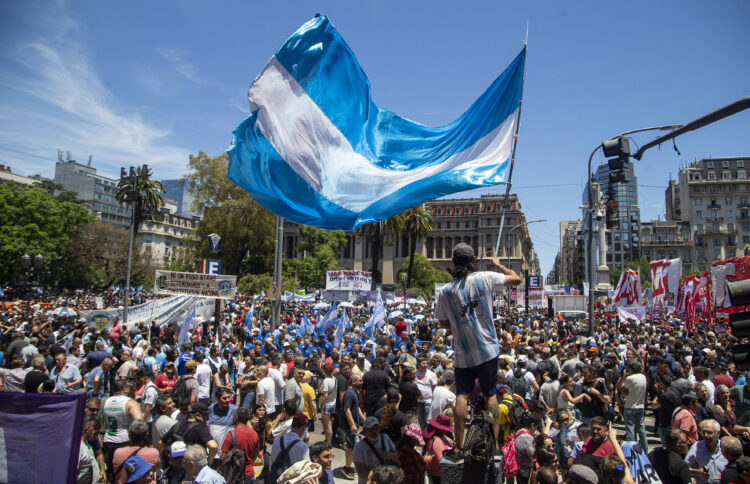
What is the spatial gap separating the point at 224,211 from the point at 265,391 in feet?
140

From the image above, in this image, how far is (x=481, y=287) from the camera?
3768 mm

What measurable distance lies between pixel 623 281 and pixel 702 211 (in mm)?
91186

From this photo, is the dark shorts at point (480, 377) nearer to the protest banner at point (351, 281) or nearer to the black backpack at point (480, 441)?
the black backpack at point (480, 441)

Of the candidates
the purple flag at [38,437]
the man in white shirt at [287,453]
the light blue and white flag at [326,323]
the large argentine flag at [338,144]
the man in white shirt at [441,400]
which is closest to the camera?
the purple flag at [38,437]

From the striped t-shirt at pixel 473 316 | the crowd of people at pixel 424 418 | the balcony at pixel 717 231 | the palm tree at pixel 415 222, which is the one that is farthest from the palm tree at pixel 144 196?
the balcony at pixel 717 231

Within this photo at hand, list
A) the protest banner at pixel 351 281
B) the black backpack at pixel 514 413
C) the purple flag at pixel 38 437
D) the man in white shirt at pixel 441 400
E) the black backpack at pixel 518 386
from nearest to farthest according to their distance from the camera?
the purple flag at pixel 38 437, the black backpack at pixel 514 413, the man in white shirt at pixel 441 400, the black backpack at pixel 518 386, the protest banner at pixel 351 281

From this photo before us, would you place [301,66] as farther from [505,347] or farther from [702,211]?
[702,211]

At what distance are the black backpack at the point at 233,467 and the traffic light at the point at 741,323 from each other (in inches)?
180

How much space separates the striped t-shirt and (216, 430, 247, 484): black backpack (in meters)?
2.59

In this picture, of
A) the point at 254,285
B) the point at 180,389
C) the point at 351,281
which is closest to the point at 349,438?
the point at 180,389

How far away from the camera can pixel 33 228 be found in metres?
41.5

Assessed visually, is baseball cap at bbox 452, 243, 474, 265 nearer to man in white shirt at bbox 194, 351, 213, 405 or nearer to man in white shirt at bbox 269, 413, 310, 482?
man in white shirt at bbox 269, 413, 310, 482

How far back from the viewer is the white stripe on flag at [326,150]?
19.0ft

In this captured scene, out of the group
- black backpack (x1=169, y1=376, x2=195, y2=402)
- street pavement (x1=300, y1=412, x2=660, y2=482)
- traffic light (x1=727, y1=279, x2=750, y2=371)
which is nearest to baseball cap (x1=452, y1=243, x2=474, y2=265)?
traffic light (x1=727, y1=279, x2=750, y2=371)
